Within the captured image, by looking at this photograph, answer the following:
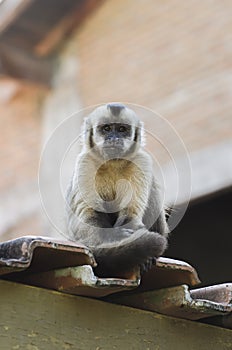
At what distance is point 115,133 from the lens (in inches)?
133

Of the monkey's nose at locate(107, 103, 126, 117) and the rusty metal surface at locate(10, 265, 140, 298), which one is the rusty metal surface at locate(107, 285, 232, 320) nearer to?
the rusty metal surface at locate(10, 265, 140, 298)

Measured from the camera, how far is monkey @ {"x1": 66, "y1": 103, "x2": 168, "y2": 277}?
3195 mm

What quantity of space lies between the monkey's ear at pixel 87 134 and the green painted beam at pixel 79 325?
38.5 inches

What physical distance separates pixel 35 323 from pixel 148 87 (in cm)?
494

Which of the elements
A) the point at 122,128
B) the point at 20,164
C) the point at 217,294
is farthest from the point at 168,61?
the point at 217,294

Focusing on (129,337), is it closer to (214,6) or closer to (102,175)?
(102,175)

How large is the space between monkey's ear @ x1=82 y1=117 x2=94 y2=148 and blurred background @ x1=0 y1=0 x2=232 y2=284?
8.84 feet

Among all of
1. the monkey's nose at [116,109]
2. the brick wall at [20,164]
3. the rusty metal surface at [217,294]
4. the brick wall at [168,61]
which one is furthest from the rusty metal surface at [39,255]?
the brick wall at [20,164]

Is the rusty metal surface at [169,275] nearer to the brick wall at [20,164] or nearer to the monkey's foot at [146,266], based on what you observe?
the monkey's foot at [146,266]

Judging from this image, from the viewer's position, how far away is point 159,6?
291 inches

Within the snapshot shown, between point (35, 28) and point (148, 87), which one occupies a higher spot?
point (35, 28)

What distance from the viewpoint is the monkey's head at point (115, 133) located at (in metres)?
3.35

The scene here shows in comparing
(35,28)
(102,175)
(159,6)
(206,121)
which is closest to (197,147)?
(206,121)

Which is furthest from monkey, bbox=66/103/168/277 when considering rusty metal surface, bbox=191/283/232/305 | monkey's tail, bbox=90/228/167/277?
rusty metal surface, bbox=191/283/232/305
